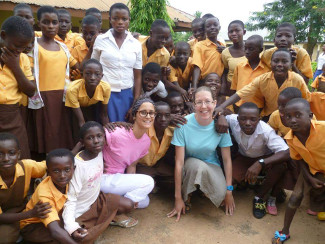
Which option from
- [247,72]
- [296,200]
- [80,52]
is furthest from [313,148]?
[80,52]

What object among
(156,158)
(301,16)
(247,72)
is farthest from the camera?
(301,16)

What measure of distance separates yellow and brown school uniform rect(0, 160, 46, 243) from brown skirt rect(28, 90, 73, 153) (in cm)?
73

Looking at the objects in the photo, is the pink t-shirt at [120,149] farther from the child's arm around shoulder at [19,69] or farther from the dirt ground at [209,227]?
the child's arm around shoulder at [19,69]

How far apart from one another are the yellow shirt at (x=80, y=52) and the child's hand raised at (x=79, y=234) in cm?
229

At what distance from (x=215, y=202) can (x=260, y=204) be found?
0.54 m

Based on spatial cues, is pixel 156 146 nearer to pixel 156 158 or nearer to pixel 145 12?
pixel 156 158

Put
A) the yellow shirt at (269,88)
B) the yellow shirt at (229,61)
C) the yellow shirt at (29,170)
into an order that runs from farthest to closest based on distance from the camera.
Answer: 1. the yellow shirt at (229,61)
2. the yellow shirt at (269,88)
3. the yellow shirt at (29,170)

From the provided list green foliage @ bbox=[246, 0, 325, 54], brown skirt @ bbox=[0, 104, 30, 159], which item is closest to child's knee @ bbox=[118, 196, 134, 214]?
brown skirt @ bbox=[0, 104, 30, 159]

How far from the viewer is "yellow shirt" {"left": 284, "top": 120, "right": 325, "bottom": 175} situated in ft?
8.22

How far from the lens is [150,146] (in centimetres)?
320

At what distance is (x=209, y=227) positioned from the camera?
2.91 m

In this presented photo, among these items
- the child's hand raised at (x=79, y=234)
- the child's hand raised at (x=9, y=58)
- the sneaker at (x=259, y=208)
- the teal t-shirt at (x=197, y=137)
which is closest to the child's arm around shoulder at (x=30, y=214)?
the child's hand raised at (x=79, y=234)

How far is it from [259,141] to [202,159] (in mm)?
647

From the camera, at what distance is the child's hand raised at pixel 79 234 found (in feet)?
7.30
